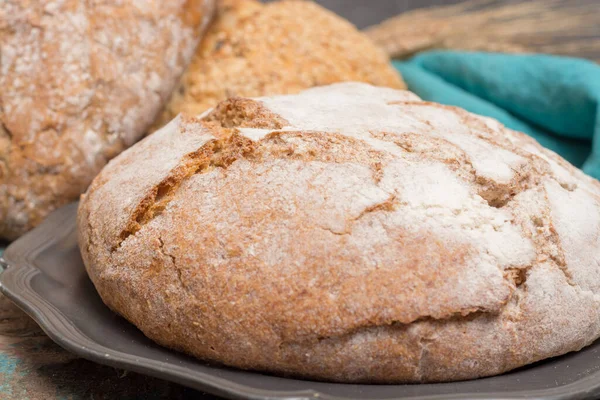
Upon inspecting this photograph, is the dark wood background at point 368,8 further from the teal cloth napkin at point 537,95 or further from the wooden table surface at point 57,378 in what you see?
the wooden table surface at point 57,378

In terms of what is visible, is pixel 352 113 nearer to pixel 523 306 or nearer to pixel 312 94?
pixel 312 94

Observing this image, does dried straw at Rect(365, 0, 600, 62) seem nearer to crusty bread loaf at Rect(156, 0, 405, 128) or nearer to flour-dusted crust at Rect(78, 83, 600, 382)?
crusty bread loaf at Rect(156, 0, 405, 128)

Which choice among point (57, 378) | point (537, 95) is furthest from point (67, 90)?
point (537, 95)

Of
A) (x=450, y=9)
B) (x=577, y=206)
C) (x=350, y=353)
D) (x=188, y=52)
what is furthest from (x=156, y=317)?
(x=450, y=9)

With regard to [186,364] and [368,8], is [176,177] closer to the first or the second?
[186,364]

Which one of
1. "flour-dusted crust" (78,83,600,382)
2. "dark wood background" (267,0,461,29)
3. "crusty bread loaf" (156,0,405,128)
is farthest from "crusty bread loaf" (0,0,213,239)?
"dark wood background" (267,0,461,29)

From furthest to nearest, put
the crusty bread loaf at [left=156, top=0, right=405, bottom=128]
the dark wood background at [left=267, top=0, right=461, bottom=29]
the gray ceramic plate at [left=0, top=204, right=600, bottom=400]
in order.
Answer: the dark wood background at [left=267, top=0, right=461, bottom=29] < the crusty bread loaf at [left=156, top=0, right=405, bottom=128] < the gray ceramic plate at [left=0, top=204, right=600, bottom=400]
